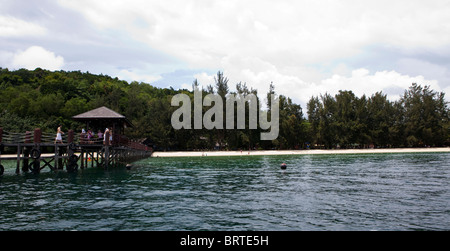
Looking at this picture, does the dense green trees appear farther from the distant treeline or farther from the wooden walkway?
the wooden walkway

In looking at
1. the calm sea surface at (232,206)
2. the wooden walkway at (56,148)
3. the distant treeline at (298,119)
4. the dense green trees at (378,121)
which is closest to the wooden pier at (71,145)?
the wooden walkway at (56,148)

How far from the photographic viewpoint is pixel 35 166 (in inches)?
1179

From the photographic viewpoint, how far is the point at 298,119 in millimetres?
91062

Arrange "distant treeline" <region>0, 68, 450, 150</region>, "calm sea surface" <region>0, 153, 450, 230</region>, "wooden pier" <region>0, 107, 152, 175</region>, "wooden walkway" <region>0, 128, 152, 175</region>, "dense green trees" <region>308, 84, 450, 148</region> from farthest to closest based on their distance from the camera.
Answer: "dense green trees" <region>308, 84, 450, 148</region>
"distant treeline" <region>0, 68, 450, 150</region>
"wooden pier" <region>0, 107, 152, 175</region>
"wooden walkway" <region>0, 128, 152, 175</region>
"calm sea surface" <region>0, 153, 450, 230</region>

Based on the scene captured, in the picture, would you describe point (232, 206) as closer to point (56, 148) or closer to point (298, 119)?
point (56, 148)

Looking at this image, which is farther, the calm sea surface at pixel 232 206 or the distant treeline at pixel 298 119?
the distant treeline at pixel 298 119

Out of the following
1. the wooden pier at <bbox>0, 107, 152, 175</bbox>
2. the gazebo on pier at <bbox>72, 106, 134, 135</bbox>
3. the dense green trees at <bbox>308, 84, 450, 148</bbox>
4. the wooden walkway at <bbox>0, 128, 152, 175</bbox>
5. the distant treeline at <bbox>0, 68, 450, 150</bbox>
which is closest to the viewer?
the wooden walkway at <bbox>0, 128, 152, 175</bbox>

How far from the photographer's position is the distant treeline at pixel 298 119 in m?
83.0

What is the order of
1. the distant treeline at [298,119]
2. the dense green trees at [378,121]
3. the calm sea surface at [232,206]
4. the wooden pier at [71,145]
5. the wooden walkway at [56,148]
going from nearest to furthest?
the calm sea surface at [232,206] < the wooden walkway at [56,148] < the wooden pier at [71,145] < the distant treeline at [298,119] < the dense green trees at [378,121]

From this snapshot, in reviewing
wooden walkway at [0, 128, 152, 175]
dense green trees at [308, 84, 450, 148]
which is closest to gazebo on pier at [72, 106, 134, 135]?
wooden walkway at [0, 128, 152, 175]

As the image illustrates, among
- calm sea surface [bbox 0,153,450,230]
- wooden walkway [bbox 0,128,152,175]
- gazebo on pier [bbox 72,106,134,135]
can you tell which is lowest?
calm sea surface [bbox 0,153,450,230]

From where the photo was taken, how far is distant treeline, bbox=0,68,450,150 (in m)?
83.0

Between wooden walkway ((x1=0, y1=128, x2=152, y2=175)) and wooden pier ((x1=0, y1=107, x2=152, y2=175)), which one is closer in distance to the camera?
wooden walkway ((x1=0, y1=128, x2=152, y2=175))

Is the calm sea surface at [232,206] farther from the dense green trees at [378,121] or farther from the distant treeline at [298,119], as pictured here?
the dense green trees at [378,121]
